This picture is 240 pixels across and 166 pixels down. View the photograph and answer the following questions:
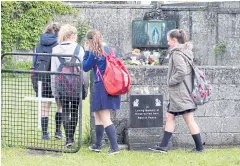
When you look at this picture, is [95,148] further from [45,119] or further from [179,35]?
[179,35]

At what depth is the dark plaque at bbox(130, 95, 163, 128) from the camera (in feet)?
25.3

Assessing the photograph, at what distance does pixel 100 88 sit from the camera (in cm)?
723

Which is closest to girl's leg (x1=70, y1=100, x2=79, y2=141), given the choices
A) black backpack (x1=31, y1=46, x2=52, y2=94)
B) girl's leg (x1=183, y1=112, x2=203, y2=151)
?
black backpack (x1=31, y1=46, x2=52, y2=94)

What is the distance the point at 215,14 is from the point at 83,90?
40.6 feet

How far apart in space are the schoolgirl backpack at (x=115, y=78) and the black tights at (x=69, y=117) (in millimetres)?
622

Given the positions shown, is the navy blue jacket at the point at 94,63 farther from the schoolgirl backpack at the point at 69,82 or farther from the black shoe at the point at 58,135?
the black shoe at the point at 58,135

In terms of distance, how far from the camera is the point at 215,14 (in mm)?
19234

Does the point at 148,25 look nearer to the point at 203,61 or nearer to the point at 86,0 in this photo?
the point at 203,61

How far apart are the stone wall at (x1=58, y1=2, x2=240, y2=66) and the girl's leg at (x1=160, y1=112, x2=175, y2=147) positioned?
11836mm

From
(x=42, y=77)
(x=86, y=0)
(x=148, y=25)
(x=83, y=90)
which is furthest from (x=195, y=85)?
(x=86, y=0)

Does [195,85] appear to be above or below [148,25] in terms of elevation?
below

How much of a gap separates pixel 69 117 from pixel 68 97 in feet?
0.88

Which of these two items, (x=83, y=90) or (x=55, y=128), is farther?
(x=55, y=128)

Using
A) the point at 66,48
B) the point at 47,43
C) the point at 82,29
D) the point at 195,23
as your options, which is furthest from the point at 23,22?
the point at 66,48
